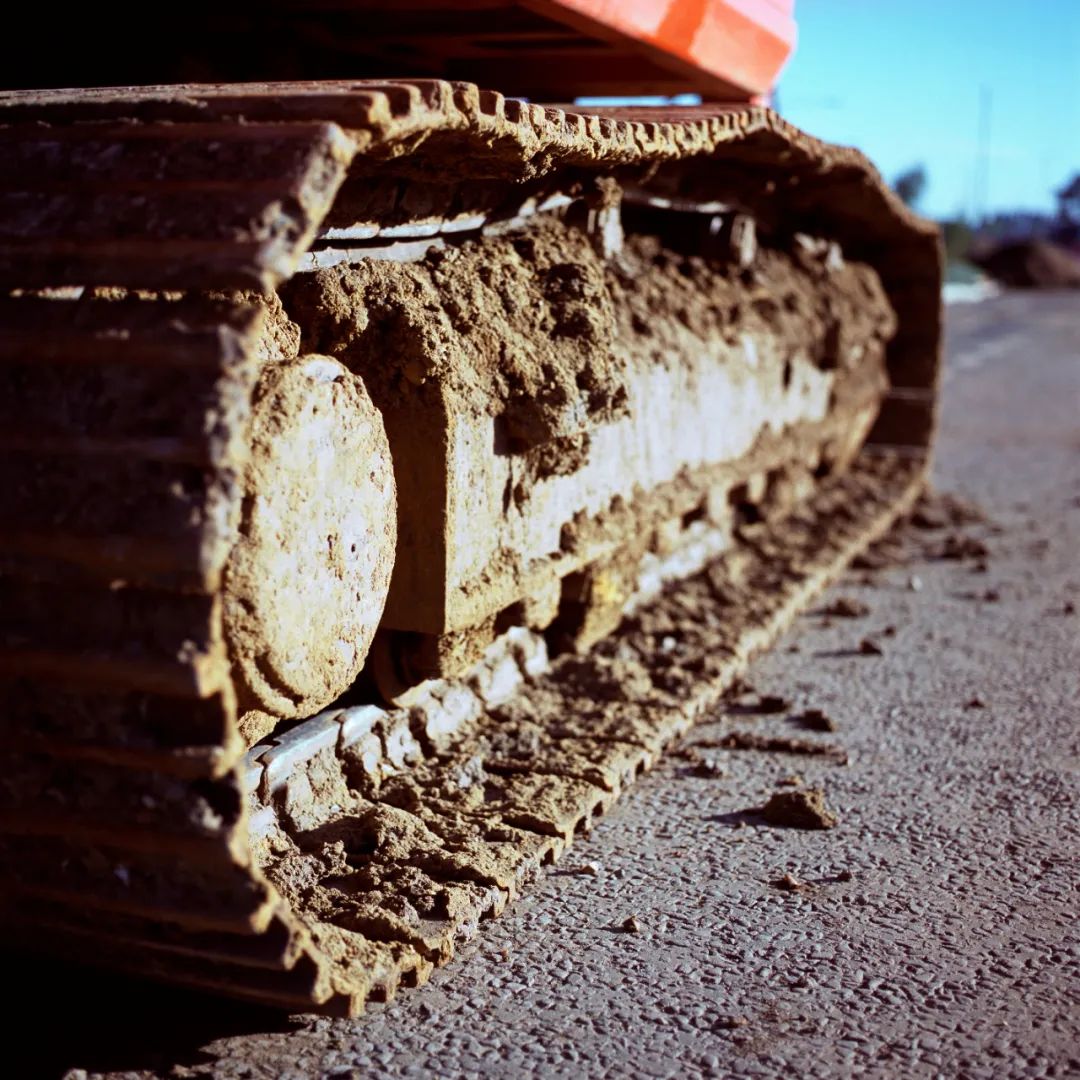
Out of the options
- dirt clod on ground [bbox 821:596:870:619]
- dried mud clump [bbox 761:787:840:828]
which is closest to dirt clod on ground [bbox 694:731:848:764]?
dried mud clump [bbox 761:787:840:828]

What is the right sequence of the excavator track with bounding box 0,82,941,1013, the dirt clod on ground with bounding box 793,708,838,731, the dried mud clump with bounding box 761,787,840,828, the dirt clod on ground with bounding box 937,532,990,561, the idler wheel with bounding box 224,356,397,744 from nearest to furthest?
1. the excavator track with bounding box 0,82,941,1013
2. the idler wheel with bounding box 224,356,397,744
3. the dried mud clump with bounding box 761,787,840,828
4. the dirt clod on ground with bounding box 793,708,838,731
5. the dirt clod on ground with bounding box 937,532,990,561

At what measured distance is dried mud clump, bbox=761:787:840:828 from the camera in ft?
10.1

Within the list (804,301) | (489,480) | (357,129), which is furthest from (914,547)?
(357,129)

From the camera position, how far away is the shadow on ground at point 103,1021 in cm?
207

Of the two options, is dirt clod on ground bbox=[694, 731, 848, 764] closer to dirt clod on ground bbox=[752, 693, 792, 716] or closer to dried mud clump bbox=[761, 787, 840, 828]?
dirt clod on ground bbox=[752, 693, 792, 716]

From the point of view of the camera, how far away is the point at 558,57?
164 inches

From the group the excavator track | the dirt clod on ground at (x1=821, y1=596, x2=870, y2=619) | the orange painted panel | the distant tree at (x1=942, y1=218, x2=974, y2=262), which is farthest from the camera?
the distant tree at (x1=942, y1=218, x2=974, y2=262)

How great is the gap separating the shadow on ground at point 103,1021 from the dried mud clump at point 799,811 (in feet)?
4.13

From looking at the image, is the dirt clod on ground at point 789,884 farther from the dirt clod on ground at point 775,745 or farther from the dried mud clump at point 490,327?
the dried mud clump at point 490,327

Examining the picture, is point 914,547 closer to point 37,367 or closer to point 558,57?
point 558,57

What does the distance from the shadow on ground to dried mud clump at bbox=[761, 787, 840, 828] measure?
A: 4.13 feet

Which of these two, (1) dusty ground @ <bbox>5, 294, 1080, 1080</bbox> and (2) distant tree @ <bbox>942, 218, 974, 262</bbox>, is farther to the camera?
(2) distant tree @ <bbox>942, 218, 974, 262</bbox>

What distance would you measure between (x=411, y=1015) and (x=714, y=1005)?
18.4 inches

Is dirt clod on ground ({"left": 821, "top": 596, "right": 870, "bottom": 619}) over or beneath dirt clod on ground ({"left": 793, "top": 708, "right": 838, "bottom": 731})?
over
